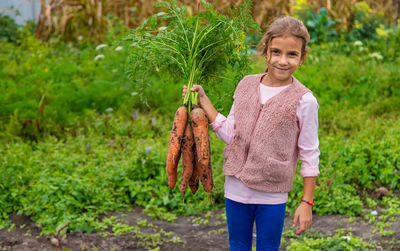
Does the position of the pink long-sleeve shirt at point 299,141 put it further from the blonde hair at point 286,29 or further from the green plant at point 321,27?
the green plant at point 321,27

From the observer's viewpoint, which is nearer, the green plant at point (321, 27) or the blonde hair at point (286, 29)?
the blonde hair at point (286, 29)

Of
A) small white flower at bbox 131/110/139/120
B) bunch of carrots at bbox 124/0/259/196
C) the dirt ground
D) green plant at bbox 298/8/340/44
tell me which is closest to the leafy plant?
bunch of carrots at bbox 124/0/259/196

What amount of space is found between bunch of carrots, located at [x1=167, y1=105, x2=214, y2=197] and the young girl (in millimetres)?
91

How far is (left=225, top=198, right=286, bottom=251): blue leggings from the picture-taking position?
2344 millimetres

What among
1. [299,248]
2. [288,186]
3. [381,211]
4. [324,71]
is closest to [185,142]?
[288,186]

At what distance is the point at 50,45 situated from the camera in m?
9.08

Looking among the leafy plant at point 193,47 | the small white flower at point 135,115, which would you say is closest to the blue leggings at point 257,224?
the leafy plant at point 193,47

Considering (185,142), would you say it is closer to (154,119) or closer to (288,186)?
(288,186)

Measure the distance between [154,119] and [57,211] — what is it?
2.20m

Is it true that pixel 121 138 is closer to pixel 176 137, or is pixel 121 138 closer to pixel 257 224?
pixel 176 137

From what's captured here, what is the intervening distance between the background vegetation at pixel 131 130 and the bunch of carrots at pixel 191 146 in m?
0.36

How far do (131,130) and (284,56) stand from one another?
3.95 m

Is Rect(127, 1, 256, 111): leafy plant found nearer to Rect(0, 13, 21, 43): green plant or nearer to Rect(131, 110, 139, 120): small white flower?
Rect(131, 110, 139, 120): small white flower

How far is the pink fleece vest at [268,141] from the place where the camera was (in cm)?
226
